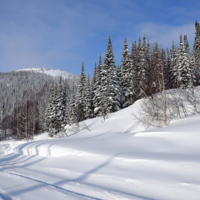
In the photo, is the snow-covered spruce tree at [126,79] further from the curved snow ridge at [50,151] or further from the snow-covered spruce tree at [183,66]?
the curved snow ridge at [50,151]

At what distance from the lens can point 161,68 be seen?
1230cm

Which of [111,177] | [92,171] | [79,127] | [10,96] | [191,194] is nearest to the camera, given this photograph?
[191,194]

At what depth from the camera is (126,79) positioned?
28453 millimetres

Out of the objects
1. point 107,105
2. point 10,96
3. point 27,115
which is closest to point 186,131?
point 107,105

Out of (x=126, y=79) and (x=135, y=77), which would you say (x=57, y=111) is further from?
(x=135, y=77)

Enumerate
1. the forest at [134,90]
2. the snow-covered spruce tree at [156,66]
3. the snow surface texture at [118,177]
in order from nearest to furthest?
the snow surface texture at [118,177] < the snow-covered spruce tree at [156,66] < the forest at [134,90]

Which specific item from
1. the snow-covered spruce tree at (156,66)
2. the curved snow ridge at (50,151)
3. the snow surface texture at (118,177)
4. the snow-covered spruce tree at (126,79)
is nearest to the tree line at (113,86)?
the snow-covered spruce tree at (126,79)

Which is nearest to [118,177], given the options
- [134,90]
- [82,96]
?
[134,90]

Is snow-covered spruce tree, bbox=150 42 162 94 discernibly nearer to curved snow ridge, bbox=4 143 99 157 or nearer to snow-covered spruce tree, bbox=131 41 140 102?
curved snow ridge, bbox=4 143 99 157

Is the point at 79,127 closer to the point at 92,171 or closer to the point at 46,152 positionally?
the point at 46,152

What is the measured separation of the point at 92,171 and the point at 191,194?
9.40 feet

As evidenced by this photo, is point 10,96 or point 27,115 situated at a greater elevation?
point 10,96

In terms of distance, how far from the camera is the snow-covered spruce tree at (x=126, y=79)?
28109 millimetres

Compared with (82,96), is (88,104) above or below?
below
